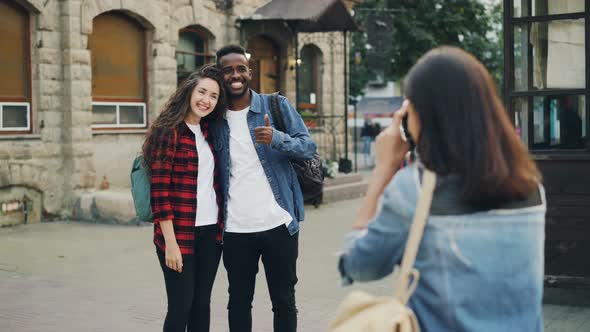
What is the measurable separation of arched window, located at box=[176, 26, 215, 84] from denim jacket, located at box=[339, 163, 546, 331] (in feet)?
43.5

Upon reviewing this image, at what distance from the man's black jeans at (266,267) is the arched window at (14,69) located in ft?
26.9

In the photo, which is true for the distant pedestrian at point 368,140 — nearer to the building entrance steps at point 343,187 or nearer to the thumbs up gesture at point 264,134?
the building entrance steps at point 343,187

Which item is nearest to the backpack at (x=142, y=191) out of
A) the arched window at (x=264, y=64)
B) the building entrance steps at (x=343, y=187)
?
the building entrance steps at (x=343, y=187)

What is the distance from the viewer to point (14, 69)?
39.7 ft

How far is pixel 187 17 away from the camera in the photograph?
15125 millimetres

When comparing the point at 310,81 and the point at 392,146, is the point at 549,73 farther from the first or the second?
the point at 310,81

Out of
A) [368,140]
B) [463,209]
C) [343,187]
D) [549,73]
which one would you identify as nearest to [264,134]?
[463,209]

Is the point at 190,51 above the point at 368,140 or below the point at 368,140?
above

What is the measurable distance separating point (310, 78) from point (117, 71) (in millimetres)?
7202

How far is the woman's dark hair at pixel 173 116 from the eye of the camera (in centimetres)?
450

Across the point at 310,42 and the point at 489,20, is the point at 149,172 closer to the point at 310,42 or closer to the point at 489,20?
the point at 310,42

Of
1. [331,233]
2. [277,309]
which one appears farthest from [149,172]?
[331,233]

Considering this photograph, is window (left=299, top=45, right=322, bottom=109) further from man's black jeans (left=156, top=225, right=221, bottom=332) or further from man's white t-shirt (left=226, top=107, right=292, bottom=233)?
man's black jeans (left=156, top=225, right=221, bottom=332)

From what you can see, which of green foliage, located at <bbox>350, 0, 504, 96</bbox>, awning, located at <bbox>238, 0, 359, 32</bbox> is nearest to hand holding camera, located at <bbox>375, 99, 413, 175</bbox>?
awning, located at <bbox>238, 0, 359, 32</bbox>
